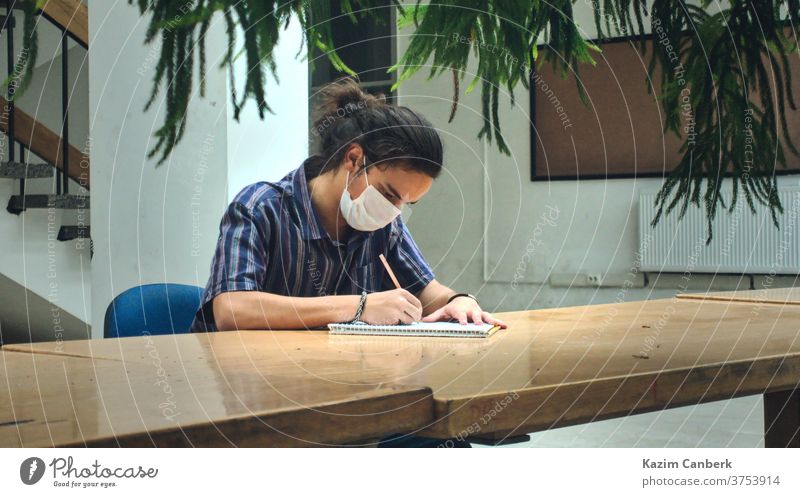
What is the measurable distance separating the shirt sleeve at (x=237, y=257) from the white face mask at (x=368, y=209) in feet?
0.57

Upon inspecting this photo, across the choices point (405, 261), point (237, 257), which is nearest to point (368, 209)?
point (405, 261)

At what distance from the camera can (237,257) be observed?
1481 mm

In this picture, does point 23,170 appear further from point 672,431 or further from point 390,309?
point 672,431

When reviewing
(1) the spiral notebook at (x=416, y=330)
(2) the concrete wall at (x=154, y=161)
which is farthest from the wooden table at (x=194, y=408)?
(2) the concrete wall at (x=154, y=161)

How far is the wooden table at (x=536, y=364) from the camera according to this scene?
2.69 feet

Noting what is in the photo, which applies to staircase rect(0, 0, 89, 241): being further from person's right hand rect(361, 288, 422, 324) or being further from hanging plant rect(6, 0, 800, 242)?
person's right hand rect(361, 288, 422, 324)

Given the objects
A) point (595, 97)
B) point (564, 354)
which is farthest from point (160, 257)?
point (595, 97)

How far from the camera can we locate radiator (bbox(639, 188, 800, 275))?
4566 millimetres

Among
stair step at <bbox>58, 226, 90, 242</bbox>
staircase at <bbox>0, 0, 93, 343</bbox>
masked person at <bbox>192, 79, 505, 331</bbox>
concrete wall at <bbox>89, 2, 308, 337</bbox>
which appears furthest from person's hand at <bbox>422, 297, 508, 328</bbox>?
stair step at <bbox>58, 226, 90, 242</bbox>

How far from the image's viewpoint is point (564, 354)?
1056 millimetres

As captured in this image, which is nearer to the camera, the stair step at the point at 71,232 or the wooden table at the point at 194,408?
the wooden table at the point at 194,408

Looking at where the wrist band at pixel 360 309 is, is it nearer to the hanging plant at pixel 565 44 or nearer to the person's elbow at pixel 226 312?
the person's elbow at pixel 226 312

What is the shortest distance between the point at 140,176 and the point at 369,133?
1.11 meters

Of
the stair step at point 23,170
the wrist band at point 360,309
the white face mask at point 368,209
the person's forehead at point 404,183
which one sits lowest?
the wrist band at point 360,309
